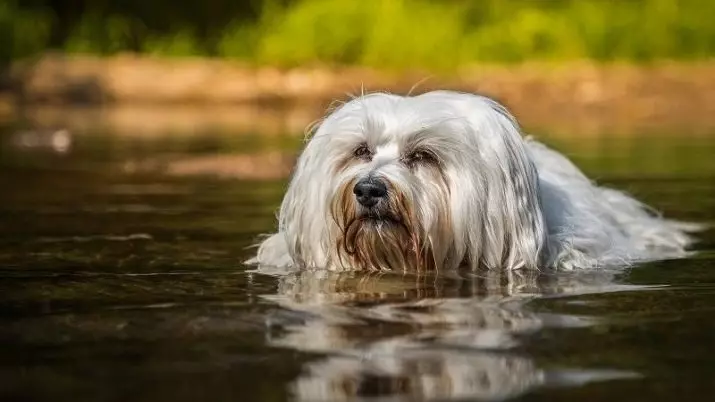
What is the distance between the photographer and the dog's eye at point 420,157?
20.3ft

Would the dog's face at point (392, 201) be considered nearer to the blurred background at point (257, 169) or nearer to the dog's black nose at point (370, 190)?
the dog's black nose at point (370, 190)

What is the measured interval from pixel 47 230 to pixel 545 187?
2722 mm

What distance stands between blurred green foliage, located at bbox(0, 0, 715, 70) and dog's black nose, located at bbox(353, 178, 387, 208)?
17.4 meters

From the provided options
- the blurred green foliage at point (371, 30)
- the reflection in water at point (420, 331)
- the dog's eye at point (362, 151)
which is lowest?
the reflection in water at point (420, 331)

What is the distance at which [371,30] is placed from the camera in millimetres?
25062

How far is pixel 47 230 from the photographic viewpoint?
8.23 m

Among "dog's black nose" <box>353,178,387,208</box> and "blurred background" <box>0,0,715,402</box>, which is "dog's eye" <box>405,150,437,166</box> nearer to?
"dog's black nose" <box>353,178,387,208</box>

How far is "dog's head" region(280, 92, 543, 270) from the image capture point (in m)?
6.04

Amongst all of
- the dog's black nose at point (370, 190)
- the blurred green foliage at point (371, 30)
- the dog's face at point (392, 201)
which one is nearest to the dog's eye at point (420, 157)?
the dog's face at point (392, 201)

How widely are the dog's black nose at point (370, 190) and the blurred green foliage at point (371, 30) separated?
1740 centimetres

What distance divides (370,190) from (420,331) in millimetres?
1319

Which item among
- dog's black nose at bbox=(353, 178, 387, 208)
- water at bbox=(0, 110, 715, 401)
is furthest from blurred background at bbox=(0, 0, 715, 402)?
dog's black nose at bbox=(353, 178, 387, 208)

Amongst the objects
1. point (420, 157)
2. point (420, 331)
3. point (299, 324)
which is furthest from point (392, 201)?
point (420, 331)

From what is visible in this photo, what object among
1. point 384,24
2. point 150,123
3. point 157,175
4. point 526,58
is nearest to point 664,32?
point 526,58
